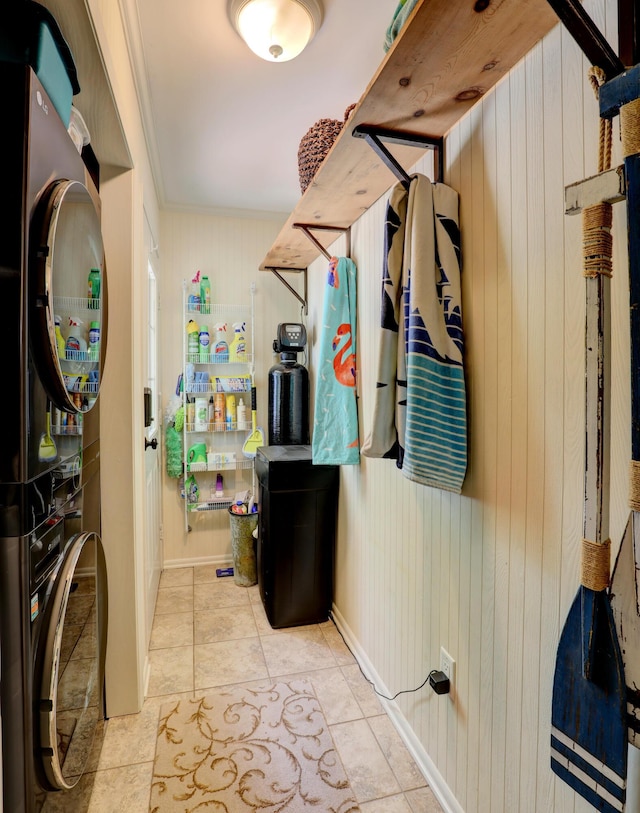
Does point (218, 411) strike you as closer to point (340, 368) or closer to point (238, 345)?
point (238, 345)

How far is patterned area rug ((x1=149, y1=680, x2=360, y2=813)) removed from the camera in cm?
141

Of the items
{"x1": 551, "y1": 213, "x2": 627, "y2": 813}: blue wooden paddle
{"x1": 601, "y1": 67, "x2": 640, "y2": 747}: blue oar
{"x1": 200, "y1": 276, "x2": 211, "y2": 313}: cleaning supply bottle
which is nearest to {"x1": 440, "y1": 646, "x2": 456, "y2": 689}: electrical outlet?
{"x1": 551, "y1": 213, "x2": 627, "y2": 813}: blue wooden paddle

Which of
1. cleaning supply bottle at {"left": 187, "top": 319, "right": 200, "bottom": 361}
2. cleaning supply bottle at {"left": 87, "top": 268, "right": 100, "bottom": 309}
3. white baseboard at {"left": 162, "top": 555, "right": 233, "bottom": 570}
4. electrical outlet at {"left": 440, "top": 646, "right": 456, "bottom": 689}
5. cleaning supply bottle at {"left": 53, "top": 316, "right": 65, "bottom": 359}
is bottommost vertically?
white baseboard at {"left": 162, "top": 555, "right": 233, "bottom": 570}

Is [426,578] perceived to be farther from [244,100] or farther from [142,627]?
[244,100]

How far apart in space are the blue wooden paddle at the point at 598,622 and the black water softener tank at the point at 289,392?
2.29m

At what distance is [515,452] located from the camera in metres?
1.11

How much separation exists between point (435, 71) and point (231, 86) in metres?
1.16

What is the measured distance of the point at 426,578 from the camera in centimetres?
152

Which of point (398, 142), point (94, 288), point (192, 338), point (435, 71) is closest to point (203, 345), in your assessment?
point (192, 338)

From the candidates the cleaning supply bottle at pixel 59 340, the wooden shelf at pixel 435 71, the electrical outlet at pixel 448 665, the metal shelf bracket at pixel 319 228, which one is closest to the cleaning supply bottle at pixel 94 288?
the cleaning supply bottle at pixel 59 340

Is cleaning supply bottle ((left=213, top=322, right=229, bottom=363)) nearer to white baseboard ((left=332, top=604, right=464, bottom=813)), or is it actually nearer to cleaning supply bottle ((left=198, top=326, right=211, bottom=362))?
cleaning supply bottle ((left=198, top=326, right=211, bottom=362))

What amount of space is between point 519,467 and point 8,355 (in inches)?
43.0

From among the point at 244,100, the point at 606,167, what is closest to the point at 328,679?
the point at 606,167

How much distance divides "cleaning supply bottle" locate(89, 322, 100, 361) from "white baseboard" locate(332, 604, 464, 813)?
1.66 metres
